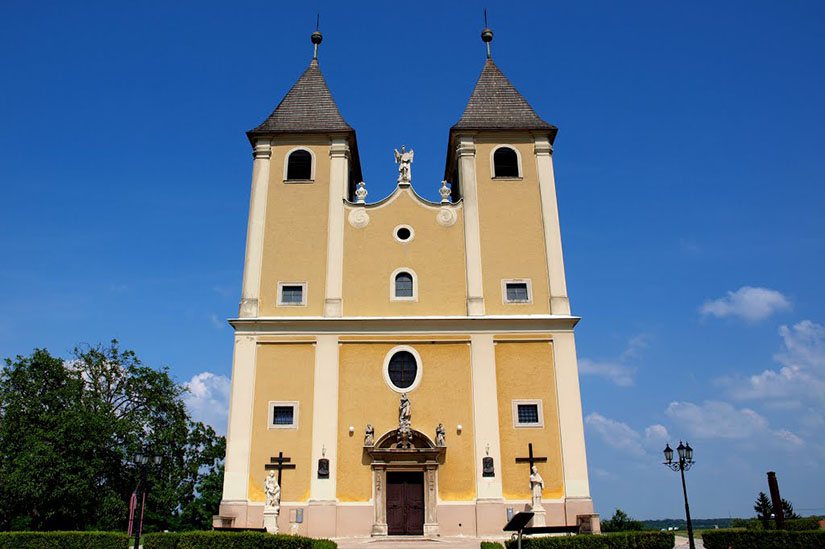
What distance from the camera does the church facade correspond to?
68.9ft

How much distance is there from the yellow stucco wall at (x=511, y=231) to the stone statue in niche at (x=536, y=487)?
217 inches

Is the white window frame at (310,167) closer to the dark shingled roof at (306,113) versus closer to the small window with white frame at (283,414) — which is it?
the dark shingled roof at (306,113)

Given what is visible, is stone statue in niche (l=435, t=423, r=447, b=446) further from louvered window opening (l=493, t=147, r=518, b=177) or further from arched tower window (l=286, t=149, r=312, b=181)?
arched tower window (l=286, t=149, r=312, b=181)

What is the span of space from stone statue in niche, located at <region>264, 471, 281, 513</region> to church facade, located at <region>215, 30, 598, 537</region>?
550 mm

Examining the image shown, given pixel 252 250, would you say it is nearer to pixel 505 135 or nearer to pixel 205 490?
pixel 505 135

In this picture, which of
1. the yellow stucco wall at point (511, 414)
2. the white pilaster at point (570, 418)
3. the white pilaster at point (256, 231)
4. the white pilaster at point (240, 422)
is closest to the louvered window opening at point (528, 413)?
the yellow stucco wall at point (511, 414)

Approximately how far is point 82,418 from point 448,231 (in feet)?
61.7

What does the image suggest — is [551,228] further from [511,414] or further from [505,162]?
[511,414]

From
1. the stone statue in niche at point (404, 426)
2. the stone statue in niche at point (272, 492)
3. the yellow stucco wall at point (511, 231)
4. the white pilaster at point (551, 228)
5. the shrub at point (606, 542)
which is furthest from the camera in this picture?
the yellow stucco wall at point (511, 231)

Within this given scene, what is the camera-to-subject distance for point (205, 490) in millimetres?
35562

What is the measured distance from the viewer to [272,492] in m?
20.2

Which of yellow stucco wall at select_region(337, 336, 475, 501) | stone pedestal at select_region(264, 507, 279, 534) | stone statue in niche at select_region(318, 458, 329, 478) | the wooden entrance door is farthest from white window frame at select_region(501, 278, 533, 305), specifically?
stone pedestal at select_region(264, 507, 279, 534)

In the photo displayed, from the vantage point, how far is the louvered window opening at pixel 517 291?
23641mm

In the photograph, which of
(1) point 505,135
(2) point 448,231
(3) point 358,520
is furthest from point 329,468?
(1) point 505,135
